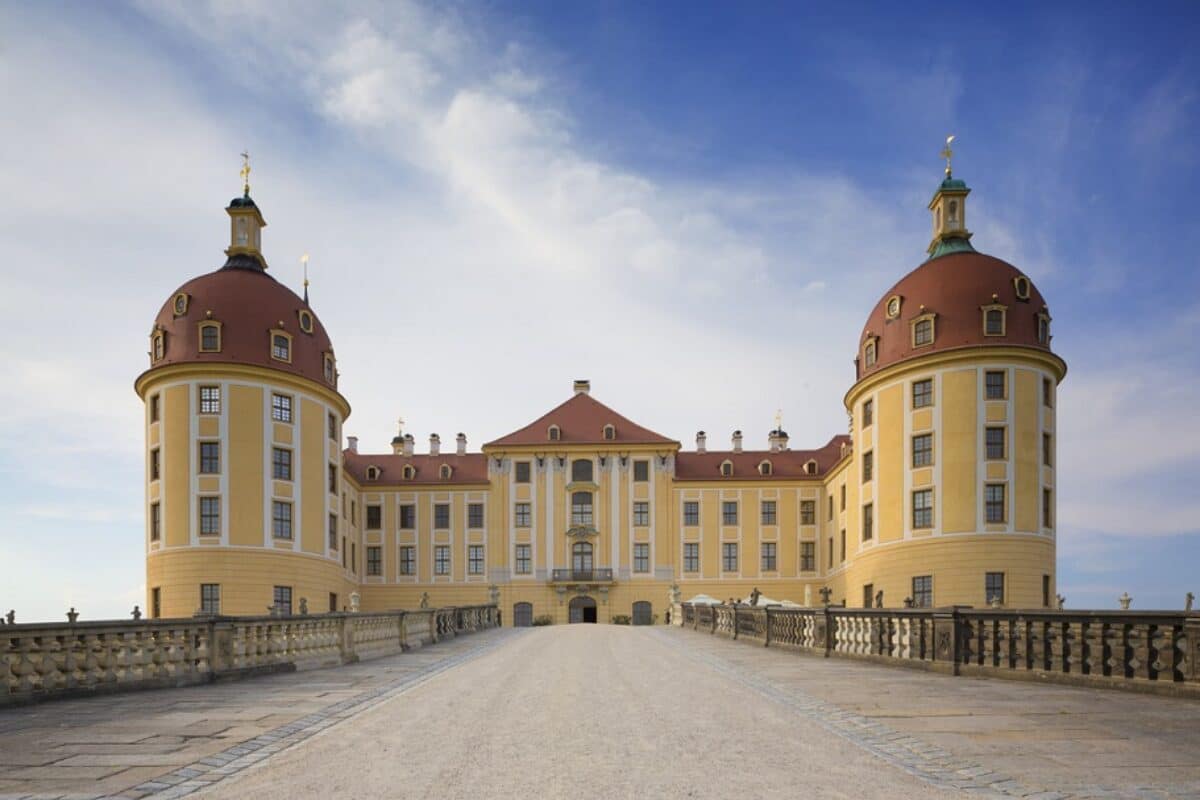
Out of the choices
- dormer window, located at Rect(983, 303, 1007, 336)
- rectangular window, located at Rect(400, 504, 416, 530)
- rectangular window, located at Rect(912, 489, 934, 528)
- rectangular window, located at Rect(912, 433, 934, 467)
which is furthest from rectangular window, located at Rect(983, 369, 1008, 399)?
rectangular window, located at Rect(400, 504, 416, 530)

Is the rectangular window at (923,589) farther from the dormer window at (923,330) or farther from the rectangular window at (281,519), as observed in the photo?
the rectangular window at (281,519)

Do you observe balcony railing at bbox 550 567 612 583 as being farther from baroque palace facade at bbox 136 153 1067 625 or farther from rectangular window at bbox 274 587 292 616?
rectangular window at bbox 274 587 292 616

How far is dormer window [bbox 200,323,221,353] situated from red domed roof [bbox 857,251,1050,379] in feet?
103

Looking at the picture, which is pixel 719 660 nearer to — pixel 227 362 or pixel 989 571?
pixel 989 571

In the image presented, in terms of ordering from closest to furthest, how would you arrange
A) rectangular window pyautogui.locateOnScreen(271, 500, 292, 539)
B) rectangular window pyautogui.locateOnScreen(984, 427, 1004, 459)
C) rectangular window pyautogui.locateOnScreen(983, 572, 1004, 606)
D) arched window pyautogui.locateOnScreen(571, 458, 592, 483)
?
rectangular window pyautogui.locateOnScreen(983, 572, 1004, 606)
rectangular window pyautogui.locateOnScreen(984, 427, 1004, 459)
rectangular window pyautogui.locateOnScreen(271, 500, 292, 539)
arched window pyautogui.locateOnScreen(571, 458, 592, 483)

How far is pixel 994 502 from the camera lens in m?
41.9

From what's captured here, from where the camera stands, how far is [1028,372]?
4297cm

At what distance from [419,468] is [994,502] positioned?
38.1 m

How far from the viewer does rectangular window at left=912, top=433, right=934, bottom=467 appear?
4347 centimetres

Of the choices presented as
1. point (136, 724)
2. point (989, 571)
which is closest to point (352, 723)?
point (136, 724)

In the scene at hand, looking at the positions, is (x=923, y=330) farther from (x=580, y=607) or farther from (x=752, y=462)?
(x=580, y=607)

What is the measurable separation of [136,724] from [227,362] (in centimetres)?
3812

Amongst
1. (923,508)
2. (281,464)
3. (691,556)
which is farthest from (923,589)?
(281,464)

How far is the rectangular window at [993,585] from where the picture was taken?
134ft
